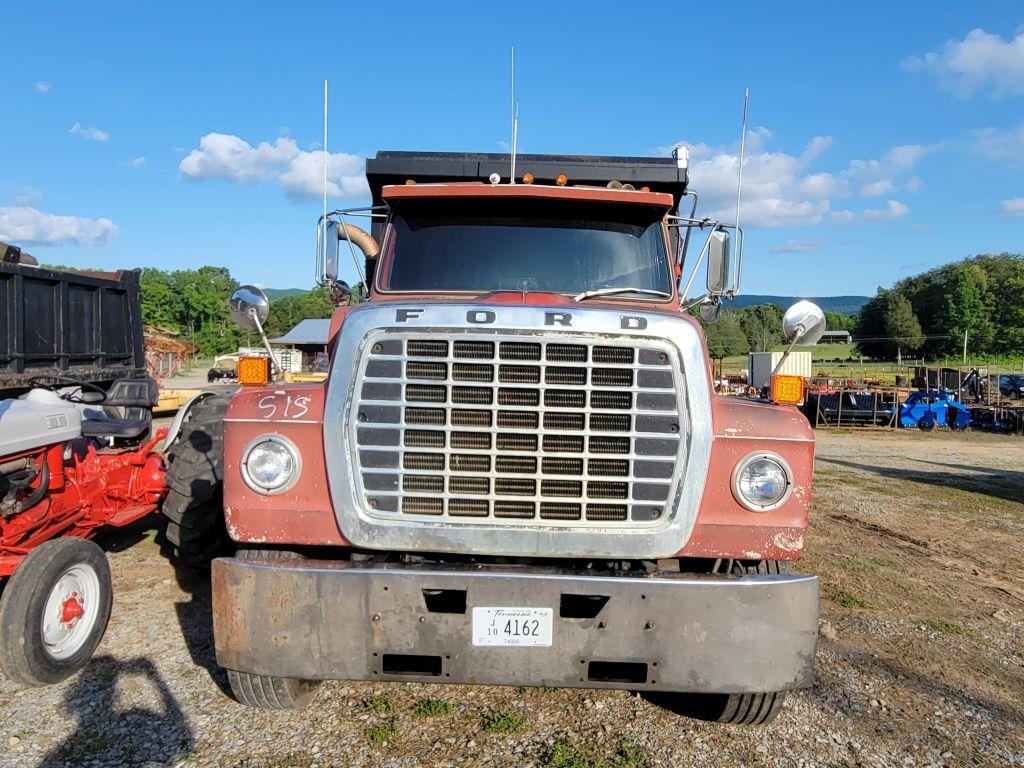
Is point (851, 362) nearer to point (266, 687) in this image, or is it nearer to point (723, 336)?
point (723, 336)

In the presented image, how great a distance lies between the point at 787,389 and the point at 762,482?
0.61 meters

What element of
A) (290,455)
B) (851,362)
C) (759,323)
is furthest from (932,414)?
(851,362)

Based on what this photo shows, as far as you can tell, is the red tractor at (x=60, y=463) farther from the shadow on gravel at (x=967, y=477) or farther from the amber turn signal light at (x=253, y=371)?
the shadow on gravel at (x=967, y=477)

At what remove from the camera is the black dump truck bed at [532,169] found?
5.55 m

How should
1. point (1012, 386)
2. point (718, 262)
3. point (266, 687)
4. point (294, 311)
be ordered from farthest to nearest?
point (294, 311)
point (1012, 386)
point (718, 262)
point (266, 687)

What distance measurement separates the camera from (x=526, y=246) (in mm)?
4238

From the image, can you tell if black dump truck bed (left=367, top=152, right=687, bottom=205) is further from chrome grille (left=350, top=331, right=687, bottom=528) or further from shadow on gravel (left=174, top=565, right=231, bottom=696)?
shadow on gravel (left=174, top=565, right=231, bottom=696)

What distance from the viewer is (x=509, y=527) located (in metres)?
3.13

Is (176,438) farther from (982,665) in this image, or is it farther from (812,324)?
(982,665)

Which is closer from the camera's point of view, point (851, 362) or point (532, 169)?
point (532, 169)

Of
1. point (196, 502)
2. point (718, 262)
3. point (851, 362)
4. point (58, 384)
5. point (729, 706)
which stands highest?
point (718, 262)

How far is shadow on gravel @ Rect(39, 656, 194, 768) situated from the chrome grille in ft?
4.89

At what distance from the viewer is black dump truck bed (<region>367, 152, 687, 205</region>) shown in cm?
555

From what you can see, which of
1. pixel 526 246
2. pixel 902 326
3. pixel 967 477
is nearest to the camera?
pixel 526 246
